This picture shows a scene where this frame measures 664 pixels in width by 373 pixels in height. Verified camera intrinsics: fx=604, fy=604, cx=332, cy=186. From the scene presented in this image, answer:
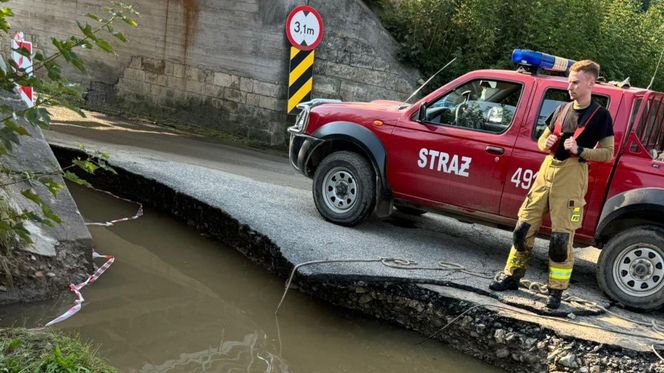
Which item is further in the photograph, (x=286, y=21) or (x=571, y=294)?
(x=286, y=21)

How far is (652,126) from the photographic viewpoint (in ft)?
18.0

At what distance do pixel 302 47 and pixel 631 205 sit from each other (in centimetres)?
723

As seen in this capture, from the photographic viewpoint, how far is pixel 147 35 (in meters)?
13.5

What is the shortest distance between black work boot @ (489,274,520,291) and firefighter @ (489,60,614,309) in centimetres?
36

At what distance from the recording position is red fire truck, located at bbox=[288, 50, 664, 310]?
5.14 m

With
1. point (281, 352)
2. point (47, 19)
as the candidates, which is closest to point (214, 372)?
point (281, 352)

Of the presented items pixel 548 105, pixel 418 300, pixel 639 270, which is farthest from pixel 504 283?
pixel 548 105

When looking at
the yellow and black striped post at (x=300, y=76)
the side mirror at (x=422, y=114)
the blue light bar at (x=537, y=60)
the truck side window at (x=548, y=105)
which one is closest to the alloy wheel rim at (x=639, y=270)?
the truck side window at (x=548, y=105)

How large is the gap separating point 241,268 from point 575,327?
3.15 meters

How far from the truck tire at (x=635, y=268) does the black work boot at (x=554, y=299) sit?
0.66 metres

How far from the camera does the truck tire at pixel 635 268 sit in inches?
197

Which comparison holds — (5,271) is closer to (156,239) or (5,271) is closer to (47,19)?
(156,239)

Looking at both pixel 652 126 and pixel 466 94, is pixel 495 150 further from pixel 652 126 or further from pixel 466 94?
pixel 652 126

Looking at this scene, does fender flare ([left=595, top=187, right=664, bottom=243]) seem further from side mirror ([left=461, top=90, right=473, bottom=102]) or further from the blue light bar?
side mirror ([left=461, top=90, right=473, bottom=102])
